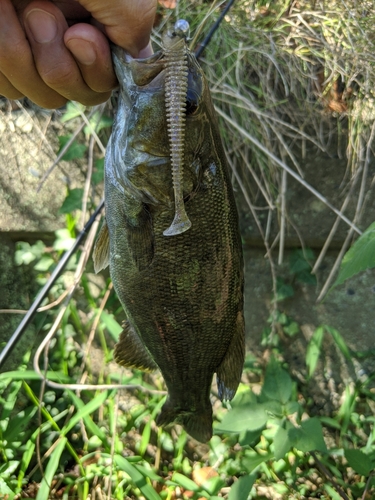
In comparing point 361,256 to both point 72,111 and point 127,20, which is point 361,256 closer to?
point 127,20

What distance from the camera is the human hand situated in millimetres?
1020

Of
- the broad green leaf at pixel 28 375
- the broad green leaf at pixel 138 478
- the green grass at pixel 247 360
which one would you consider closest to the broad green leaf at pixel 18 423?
the green grass at pixel 247 360

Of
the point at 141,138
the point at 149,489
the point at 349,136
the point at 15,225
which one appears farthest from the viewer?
the point at 15,225

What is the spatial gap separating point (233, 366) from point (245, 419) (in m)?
0.71

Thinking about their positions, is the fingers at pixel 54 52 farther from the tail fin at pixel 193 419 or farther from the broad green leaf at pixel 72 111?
the tail fin at pixel 193 419

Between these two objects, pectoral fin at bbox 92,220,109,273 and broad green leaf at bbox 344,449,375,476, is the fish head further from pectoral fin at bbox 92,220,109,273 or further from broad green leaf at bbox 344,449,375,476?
broad green leaf at bbox 344,449,375,476

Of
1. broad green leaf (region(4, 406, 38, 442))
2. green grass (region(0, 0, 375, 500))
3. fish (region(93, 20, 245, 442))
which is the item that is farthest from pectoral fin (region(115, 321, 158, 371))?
broad green leaf (region(4, 406, 38, 442))

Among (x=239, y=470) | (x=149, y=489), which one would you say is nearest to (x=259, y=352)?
(x=239, y=470)

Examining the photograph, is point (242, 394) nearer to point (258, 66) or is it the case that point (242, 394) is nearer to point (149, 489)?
point (149, 489)

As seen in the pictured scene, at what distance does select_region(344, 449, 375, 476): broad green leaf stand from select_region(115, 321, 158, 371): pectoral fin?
101cm

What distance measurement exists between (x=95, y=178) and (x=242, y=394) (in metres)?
1.33

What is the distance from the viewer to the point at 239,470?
93.4 inches

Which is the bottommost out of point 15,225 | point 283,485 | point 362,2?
point 283,485

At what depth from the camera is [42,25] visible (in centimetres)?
108
